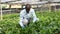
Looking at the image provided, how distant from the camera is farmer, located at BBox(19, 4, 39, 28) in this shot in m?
8.34

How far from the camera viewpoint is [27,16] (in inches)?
336

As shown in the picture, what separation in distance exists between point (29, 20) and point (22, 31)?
6.65ft

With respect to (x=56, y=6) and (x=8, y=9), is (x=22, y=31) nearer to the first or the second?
(x=8, y=9)

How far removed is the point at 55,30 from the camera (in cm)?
707

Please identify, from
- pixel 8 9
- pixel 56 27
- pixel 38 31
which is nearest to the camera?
pixel 38 31

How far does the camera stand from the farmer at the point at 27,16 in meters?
8.34

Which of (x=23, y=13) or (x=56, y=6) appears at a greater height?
(x=23, y=13)

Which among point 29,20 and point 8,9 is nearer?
point 29,20

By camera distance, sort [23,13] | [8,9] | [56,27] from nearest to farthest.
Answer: [56,27]
[23,13]
[8,9]

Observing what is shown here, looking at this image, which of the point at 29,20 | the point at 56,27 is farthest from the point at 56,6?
the point at 56,27

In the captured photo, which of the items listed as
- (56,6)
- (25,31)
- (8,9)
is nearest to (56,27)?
(25,31)

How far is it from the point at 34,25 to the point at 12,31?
0.89 meters

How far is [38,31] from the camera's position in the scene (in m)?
6.75

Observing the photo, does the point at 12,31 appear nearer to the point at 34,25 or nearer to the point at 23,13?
the point at 34,25
